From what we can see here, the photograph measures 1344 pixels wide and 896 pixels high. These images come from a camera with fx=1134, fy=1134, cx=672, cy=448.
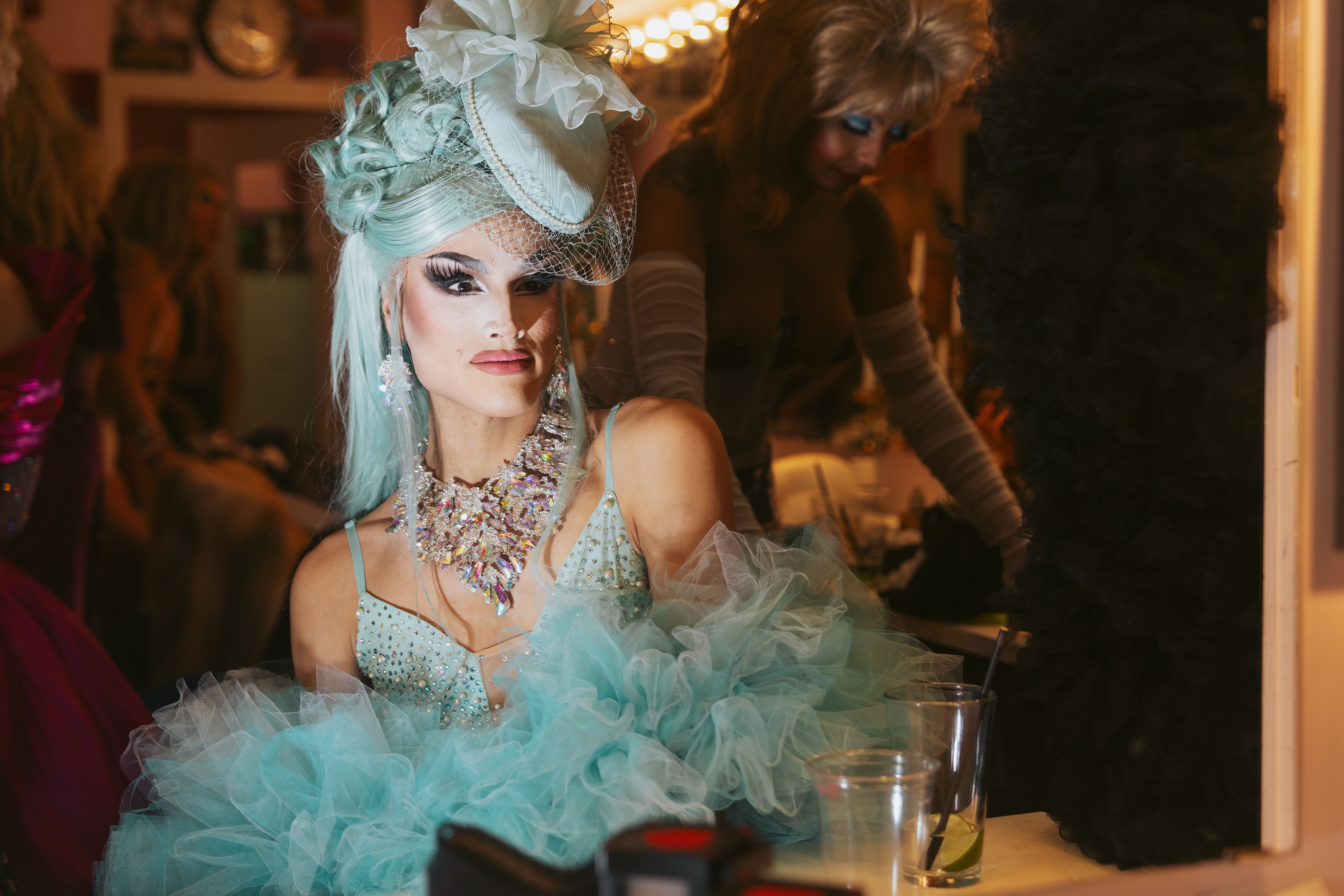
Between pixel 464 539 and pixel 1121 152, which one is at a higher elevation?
pixel 1121 152

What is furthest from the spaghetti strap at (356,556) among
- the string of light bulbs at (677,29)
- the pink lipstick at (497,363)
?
the string of light bulbs at (677,29)

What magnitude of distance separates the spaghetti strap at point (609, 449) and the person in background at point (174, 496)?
2.46m

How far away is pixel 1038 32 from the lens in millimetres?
967

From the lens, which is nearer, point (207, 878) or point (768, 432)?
point (207, 878)

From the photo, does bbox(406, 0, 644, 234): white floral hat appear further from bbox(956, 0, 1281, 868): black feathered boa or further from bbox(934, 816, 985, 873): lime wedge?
bbox(934, 816, 985, 873): lime wedge

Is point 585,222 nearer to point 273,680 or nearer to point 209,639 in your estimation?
point 273,680

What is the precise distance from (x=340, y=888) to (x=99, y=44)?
3987 mm

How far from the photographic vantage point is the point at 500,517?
3.91 feet

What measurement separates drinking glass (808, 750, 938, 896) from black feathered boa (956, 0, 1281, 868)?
0.25 meters

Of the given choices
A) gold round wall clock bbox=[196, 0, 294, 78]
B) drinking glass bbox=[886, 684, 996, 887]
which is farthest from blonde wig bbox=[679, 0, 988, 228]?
gold round wall clock bbox=[196, 0, 294, 78]

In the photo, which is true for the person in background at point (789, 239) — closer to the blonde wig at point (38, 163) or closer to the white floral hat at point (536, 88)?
the white floral hat at point (536, 88)

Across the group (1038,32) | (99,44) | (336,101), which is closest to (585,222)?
(336,101)

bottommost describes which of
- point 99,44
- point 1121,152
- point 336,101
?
point 1121,152

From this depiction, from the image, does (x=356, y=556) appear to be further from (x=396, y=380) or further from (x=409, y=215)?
(x=409, y=215)
